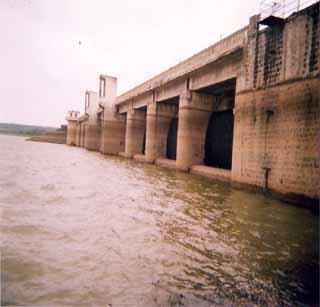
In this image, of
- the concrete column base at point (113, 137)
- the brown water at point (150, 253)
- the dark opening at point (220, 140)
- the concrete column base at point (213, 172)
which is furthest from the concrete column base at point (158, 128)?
the brown water at point (150, 253)

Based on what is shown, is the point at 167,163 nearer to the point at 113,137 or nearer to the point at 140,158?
the point at 140,158

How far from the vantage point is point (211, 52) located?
16.3 meters

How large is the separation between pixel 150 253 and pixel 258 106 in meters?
9.27

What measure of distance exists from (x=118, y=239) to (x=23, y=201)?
3.78 m

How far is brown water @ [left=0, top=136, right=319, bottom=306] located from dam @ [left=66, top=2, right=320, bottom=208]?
87.3 inches

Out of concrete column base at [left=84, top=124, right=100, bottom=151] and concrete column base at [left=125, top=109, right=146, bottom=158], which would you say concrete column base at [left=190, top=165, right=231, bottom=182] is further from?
concrete column base at [left=84, top=124, right=100, bottom=151]

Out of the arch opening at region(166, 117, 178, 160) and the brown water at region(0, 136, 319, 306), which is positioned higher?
the arch opening at region(166, 117, 178, 160)

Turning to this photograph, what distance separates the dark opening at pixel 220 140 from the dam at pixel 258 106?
0.07 meters

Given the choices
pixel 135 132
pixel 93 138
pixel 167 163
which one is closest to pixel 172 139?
A: pixel 167 163

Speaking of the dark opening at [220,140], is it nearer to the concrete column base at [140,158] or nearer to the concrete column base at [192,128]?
the concrete column base at [192,128]

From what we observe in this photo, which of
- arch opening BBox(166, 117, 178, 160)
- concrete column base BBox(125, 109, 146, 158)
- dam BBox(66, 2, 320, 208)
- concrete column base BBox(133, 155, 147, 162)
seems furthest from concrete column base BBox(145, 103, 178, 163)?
concrete column base BBox(125, 109, 146, 158)

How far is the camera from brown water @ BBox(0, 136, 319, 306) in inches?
129

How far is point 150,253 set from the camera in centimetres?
455

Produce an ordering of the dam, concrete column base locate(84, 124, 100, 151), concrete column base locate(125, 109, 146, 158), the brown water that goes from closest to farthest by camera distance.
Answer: the brown water, the dam, concrete column base locate(125, 109, 146, 158), concrete column base locate(84, 124, 100, 151)
